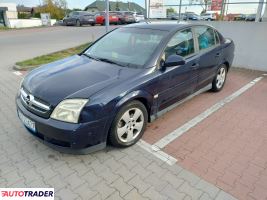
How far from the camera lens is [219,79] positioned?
17.3 ft

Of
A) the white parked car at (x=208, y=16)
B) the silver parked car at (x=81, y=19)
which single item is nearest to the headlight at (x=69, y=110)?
the white parked car at (x=208, y=16)

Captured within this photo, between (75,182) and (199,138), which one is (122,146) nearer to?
(75,182)

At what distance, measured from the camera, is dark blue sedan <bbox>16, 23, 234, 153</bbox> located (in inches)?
104

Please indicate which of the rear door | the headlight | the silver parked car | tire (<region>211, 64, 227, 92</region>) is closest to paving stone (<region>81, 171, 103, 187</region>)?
the headlight

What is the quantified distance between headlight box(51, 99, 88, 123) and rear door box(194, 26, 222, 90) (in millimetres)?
2440

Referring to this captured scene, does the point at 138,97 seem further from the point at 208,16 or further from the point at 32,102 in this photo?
the point at 208,16

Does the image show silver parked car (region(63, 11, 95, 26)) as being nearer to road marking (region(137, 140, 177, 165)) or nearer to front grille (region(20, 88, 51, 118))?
front grille (region(20, 88, 51, 118))

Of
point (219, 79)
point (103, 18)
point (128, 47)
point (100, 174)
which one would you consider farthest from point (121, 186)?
point (103, 18)

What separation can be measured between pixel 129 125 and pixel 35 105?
3.92 feet

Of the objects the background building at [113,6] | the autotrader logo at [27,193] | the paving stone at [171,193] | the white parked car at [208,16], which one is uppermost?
the background building at [113,6]

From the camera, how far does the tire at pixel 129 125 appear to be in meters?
2.93

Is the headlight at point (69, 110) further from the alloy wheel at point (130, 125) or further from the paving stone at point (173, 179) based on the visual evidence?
the paving stone at point (173, 179)

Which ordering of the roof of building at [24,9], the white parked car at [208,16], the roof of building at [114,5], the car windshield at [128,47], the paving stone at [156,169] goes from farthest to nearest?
the roof of building at [24,9]
the roof of building at [114,5]
the white parked car at [208,16]
the car windshield at [128,47]
the paving stone at [156,169]

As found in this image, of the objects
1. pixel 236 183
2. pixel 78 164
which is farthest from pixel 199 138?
pixel 78 164
